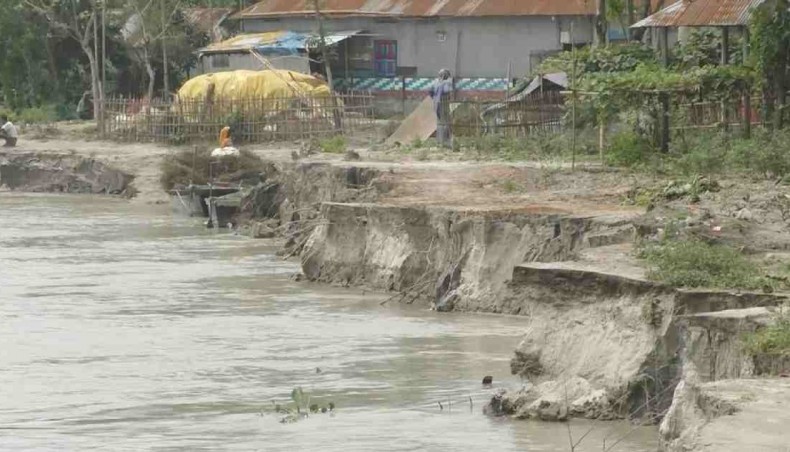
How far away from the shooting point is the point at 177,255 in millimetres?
23672

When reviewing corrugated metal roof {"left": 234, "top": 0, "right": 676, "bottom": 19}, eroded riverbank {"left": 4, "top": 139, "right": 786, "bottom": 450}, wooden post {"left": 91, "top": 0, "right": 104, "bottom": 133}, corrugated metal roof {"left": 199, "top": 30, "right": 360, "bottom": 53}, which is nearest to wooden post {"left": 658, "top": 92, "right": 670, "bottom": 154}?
eroded riverbank {"left": 4, "top": 139, "right": 786, "bottom": 450}

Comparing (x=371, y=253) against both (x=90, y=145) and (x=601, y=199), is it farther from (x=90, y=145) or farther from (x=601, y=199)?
(x=90, y=145)

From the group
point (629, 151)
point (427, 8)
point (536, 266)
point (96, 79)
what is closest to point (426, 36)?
point (427, 8)

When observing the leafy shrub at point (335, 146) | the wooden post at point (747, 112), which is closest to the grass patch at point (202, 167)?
the leafy shrub at point (335, 146)

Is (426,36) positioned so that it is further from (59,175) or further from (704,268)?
(704,268)

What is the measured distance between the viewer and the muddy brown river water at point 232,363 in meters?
11.5

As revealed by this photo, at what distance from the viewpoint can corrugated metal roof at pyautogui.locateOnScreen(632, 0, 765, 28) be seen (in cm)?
2381

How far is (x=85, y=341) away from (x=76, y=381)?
2220mm

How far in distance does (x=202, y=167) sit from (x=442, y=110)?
449cm

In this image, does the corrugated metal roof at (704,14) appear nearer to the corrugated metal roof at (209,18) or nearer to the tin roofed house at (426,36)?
the tin roofed house at (426,36)

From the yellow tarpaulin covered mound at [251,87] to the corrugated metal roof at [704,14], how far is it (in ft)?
36.2

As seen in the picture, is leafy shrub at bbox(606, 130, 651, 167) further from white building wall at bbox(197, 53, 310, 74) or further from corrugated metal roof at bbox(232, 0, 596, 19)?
white building wall at bbox(197, 53, 310, 74)

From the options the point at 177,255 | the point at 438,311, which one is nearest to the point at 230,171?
the point at 177,255

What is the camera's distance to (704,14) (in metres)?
24.4
